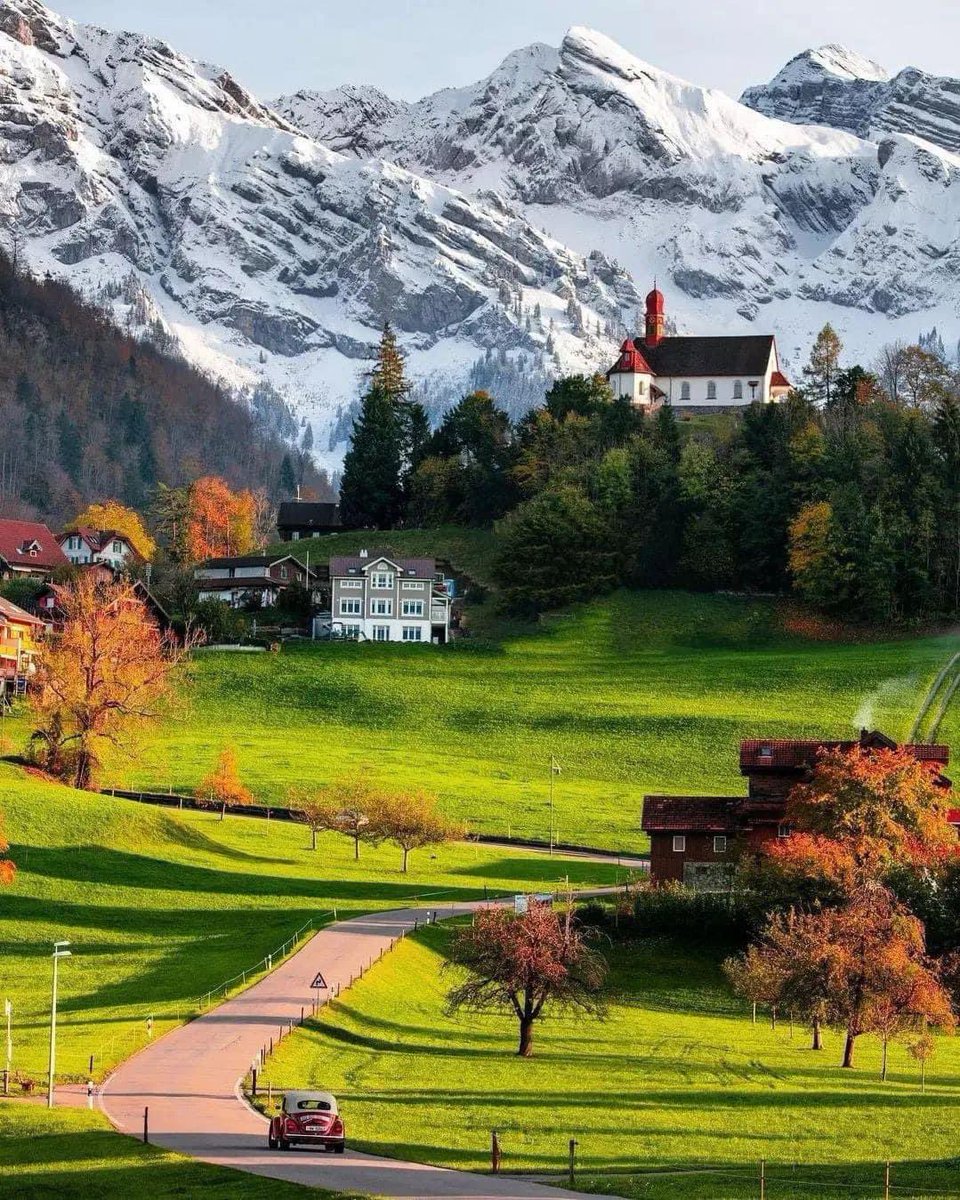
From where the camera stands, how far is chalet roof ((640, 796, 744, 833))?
9112cm

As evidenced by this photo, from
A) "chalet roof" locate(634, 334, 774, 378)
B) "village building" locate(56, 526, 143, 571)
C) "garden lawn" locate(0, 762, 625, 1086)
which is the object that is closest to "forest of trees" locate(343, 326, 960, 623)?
"chalet roof" locate(634, 334, 774, 378)

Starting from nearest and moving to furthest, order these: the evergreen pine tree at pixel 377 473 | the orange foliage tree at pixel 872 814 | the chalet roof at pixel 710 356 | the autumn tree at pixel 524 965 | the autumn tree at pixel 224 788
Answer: the autumn tree at pixel 524 965 → the orange foliage tree at pixel 872 814 → the autumn tree at pixel 224 788 → the evergreen pine tree at pixel 377 473 → the chalet roof at pixel 710 356

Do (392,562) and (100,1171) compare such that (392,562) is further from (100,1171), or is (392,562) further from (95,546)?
(100,1171)

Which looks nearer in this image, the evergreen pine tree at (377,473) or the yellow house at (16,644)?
the yellow house at (16,644)

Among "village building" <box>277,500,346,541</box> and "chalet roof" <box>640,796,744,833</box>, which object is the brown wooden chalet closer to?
"chalet roof" <box>640,796,744,833</box>

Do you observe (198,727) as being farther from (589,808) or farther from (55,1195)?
(55,1195)

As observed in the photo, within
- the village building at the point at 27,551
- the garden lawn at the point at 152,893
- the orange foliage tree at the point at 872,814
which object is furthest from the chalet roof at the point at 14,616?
the orange foliage tree at the point at 872,814

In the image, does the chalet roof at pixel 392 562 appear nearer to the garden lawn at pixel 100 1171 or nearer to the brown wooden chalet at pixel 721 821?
the brown wooden chalet at pixel 721 821

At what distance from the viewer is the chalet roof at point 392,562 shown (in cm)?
15288

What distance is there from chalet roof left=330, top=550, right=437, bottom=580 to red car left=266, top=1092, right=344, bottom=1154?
105994 mm

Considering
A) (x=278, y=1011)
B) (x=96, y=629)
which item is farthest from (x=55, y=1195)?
(x=96, y=629)

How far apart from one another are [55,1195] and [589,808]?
65.1 m

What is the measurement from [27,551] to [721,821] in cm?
9320

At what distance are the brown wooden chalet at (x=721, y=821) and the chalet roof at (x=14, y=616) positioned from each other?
56237 millimetres
